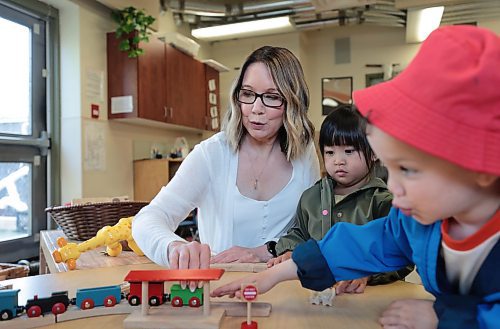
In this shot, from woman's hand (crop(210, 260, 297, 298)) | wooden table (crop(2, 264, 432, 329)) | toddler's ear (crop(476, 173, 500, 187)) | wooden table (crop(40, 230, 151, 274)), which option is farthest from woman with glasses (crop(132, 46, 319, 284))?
toddler's ear (crop(476, 173, 500, 187))

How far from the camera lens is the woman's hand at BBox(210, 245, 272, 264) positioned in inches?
44.4

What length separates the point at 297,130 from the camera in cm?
139

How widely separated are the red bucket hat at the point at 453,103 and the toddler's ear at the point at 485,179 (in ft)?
0.09

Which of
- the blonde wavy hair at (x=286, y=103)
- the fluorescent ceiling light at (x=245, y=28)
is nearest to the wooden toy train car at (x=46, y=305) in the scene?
the blonde wavy hair at (x=286, y=103)

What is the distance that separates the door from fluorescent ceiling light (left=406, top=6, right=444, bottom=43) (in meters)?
3.26

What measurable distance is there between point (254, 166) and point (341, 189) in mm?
282

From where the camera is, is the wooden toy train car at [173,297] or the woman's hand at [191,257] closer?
the wooden toy train car at [173,297]

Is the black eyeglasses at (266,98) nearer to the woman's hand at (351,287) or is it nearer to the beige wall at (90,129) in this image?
the woman's hand at (351,287)

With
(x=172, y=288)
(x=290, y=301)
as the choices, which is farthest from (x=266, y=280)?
(x=172, y=288)

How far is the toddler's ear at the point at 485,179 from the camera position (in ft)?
1.69

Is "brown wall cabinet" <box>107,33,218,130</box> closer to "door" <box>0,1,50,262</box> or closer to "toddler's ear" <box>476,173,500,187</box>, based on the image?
"door" <box>0,1,50,262</box>

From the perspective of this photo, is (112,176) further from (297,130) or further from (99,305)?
(99,305)

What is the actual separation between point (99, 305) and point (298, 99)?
85cm

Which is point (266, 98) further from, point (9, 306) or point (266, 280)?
point (9, 306)
